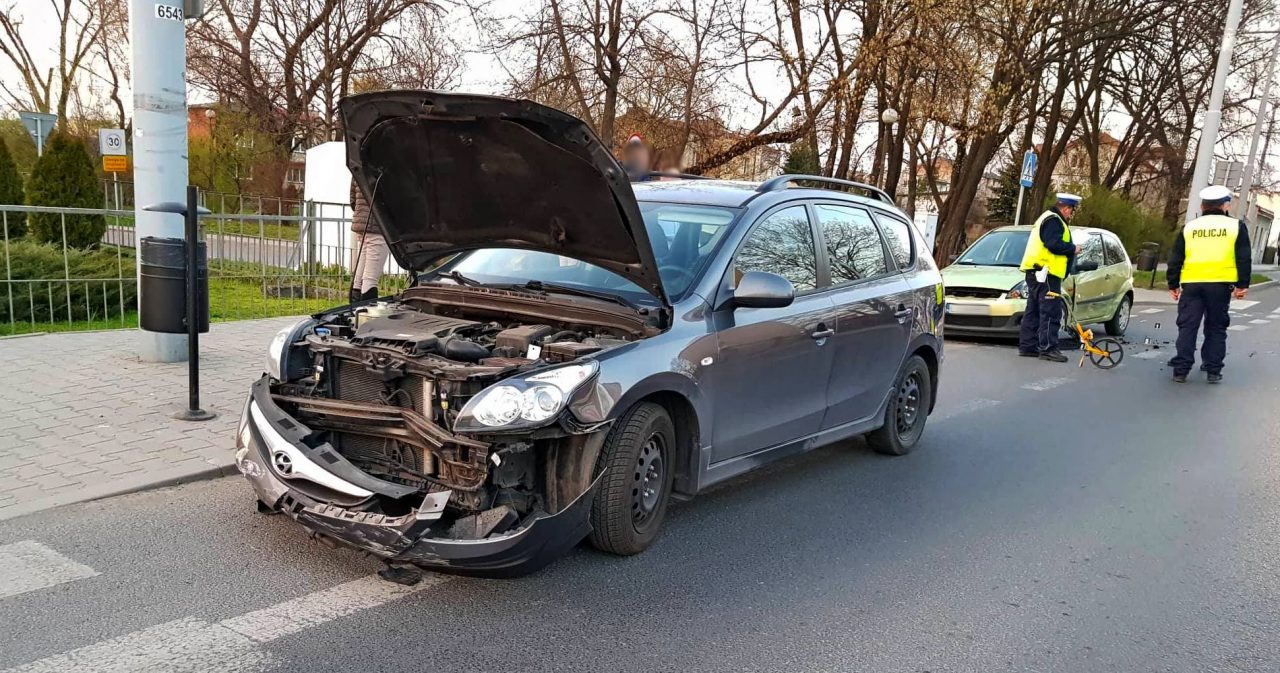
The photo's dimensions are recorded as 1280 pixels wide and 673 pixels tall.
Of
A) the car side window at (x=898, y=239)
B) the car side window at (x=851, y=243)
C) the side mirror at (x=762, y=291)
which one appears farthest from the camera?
the car side window at (x=898, y=239)

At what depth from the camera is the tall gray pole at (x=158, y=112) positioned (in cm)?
730

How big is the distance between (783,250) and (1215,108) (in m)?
18.4

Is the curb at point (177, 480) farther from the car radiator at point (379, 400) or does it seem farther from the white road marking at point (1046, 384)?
the white road marking at point (1046, 384)

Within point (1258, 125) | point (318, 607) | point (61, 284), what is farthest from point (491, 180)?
point (1258, 125)

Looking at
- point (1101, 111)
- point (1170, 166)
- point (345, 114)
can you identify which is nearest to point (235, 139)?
point (345, 114)

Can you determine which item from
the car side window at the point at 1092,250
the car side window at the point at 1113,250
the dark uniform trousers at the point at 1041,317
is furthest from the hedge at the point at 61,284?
the car side window at the point at 1113,250

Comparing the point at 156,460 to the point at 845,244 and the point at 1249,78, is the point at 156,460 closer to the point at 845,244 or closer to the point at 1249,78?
the point at 845,244

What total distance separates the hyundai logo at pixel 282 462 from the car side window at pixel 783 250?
7.31 ft

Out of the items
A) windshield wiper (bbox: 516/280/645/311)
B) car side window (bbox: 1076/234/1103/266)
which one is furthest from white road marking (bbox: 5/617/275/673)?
car side window (bbox: 1076/234/1103/266)

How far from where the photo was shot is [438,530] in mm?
3520

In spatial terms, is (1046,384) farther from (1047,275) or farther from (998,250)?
(998,250)

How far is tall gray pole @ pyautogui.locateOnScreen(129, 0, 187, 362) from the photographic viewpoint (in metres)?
7.30

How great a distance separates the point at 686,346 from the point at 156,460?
3160 mm

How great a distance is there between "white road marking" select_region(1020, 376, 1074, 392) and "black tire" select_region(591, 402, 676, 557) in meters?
6.42
